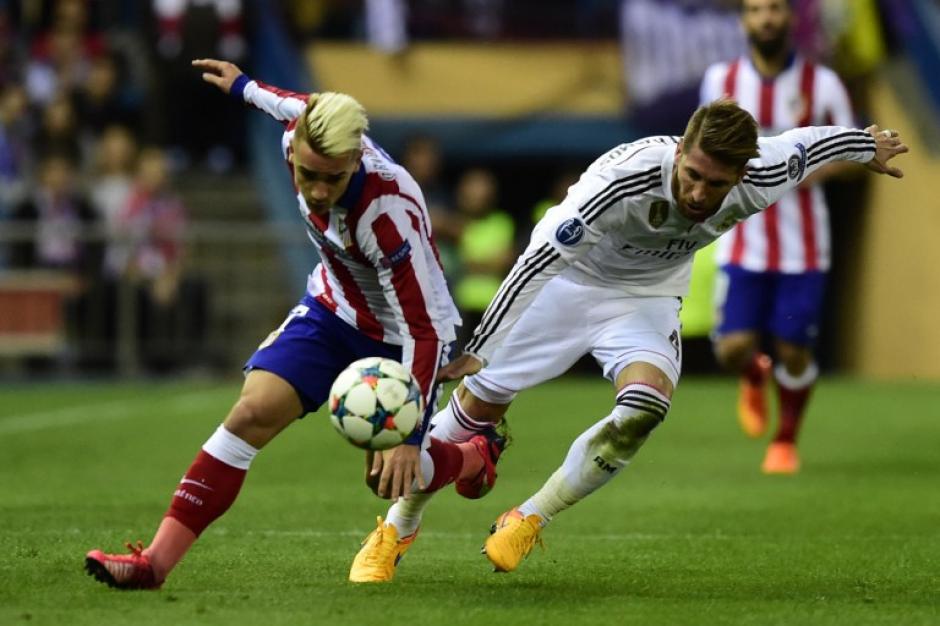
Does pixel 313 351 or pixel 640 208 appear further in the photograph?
pixel 640 208

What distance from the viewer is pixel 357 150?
6.49 meters

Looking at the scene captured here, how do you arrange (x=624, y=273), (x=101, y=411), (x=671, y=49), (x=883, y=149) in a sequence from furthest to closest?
1. (x=671, y=49)
2. (x=101, y=411)
3. (x=624, y=273)
4. (x=883, y=149)

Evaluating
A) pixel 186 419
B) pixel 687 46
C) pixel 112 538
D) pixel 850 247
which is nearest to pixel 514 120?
pixel 687 46

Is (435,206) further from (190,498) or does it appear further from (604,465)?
(190,498)

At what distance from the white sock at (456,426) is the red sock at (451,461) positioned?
0.29 meters

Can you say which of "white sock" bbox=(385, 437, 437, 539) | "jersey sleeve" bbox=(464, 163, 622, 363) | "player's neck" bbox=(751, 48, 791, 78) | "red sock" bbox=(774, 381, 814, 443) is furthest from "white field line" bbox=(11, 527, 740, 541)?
"player's neck" bbox=(751, 48, 791, 78)

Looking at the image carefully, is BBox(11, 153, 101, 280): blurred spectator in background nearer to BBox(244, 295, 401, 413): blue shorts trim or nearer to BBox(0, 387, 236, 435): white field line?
BBox(0, 387, 236, 435): white field line

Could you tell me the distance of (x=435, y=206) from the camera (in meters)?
20.8

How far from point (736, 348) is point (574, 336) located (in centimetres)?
359

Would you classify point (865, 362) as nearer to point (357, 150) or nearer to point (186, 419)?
point (186, 419)

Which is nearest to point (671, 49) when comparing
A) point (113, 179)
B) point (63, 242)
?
point (113, 179)

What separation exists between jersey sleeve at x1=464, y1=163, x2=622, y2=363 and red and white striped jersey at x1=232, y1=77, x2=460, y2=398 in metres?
0.38

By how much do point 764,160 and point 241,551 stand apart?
8.51ft

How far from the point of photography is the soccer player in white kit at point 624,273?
705cm
